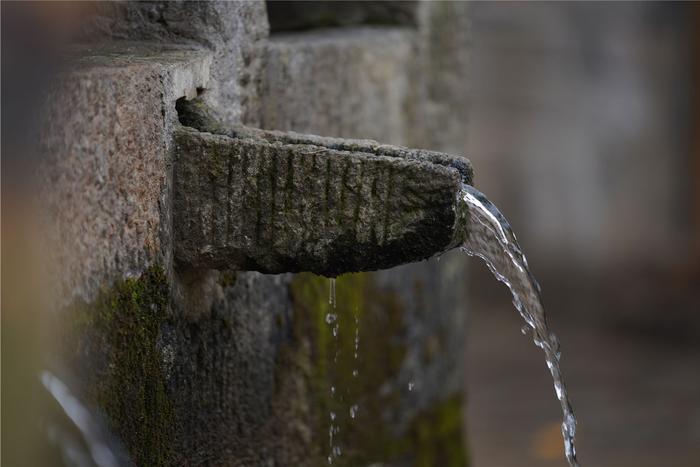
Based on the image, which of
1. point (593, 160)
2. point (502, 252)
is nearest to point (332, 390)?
point (502, 252)

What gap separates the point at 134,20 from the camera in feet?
5.98

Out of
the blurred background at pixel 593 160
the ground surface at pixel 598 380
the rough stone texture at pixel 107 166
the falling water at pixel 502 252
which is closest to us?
the rough stone texture at pixel 107 166

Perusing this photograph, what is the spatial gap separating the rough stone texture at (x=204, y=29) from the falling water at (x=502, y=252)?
465 mm

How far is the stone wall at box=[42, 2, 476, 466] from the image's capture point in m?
1.50

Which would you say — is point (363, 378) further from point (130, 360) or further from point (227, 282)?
point (130, 360)

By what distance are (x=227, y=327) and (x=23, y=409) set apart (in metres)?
0.65

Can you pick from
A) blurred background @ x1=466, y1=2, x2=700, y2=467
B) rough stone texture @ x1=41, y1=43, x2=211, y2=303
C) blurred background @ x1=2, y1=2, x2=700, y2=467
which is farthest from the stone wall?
blurred background @ x1=466, y1=2, x2=700, y2=467

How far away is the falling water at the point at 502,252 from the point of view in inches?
61.9

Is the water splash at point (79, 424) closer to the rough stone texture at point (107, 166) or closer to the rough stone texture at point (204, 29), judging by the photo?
the rough stone texture at point (107, 166)

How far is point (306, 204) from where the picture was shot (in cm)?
158

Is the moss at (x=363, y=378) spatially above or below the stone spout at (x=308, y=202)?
below

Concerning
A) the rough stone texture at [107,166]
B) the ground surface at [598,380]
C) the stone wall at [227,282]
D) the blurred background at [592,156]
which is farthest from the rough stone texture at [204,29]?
the blurred background at [592,156]

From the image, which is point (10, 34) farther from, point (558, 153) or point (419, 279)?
point (558, 153)

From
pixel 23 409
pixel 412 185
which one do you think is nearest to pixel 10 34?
pixel 23 409
